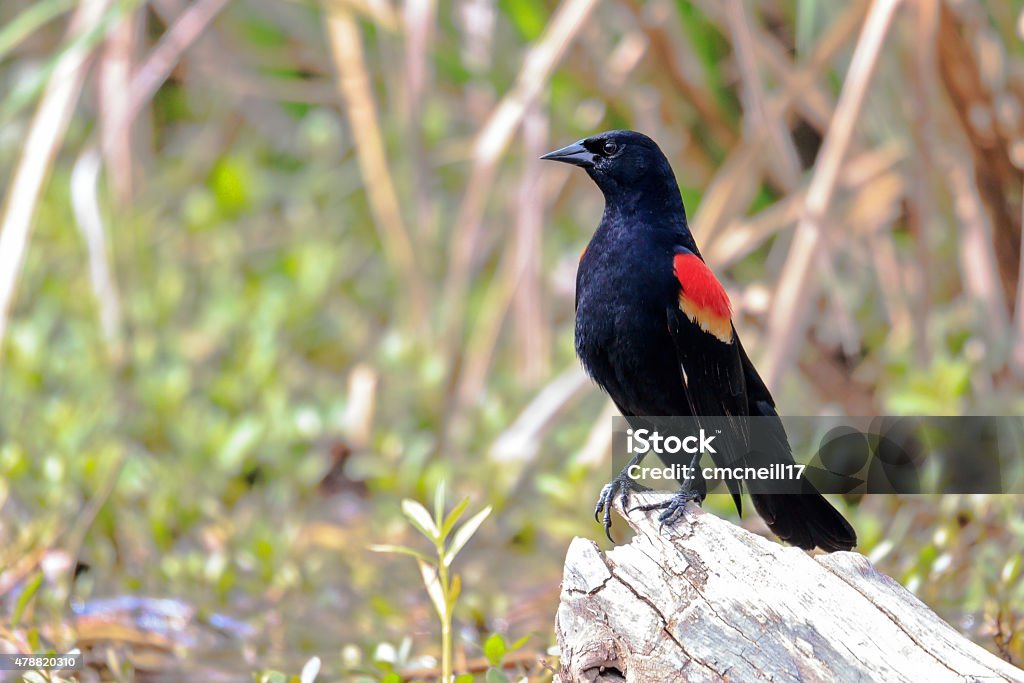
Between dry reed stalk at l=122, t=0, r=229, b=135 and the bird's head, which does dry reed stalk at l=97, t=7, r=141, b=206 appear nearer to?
dry reed stalk at l=122, t=0, r=229, b=135

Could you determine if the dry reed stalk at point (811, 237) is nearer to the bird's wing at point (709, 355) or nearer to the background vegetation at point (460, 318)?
the background vegetation at point (460, 318)

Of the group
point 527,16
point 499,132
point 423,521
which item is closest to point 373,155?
point 499,132

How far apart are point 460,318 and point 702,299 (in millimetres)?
2140

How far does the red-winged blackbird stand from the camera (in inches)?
93.4

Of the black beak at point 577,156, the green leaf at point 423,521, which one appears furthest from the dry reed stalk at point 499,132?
the green leaf at point 423,521

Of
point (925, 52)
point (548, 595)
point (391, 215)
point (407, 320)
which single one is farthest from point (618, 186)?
point (407, 320)

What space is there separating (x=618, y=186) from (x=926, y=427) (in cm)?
176

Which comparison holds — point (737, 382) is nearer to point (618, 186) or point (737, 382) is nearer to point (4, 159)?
point (618, 186)

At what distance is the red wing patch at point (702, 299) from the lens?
2.37 metres

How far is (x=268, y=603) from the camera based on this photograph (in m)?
3.29

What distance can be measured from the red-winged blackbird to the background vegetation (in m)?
0.50

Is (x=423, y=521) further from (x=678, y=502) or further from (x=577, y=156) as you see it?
(x=577, y=156)

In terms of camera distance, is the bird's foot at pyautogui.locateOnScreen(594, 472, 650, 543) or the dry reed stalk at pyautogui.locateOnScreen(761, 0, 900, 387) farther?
the dry reed stalk at pyautogui.locateOnScreen(761, 0, 900, 387)

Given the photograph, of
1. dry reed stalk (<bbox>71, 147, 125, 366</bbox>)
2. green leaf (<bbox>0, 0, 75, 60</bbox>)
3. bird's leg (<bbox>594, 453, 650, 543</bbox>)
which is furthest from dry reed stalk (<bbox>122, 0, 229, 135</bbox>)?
bird's leg (<bbox>594, 453, 650, 543</bbox>)
